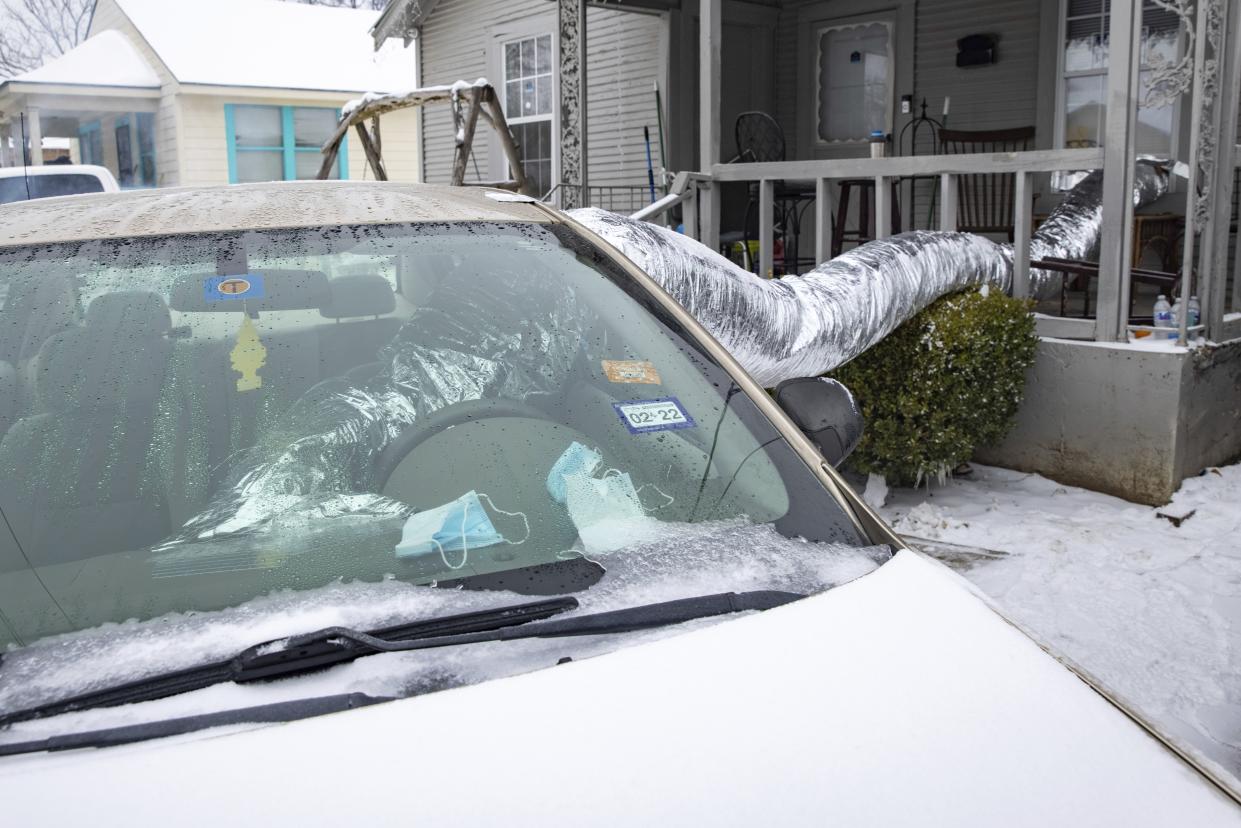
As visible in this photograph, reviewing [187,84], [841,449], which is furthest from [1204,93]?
[187,84]

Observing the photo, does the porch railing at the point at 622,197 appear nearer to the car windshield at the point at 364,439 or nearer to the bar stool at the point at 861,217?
the bar stool at the point at 861,217

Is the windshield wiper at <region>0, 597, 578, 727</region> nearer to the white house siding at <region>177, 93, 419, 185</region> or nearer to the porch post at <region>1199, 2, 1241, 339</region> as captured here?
the porch post at <region>1199, 2, 1241, 339</region>

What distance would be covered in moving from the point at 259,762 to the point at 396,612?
1.19 ft

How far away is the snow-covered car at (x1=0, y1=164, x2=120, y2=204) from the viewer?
915 cm

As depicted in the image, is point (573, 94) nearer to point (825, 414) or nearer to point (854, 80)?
point (854, 80)

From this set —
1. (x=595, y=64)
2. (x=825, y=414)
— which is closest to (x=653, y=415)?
(x=825, y=414)

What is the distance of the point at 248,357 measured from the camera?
6.89 ft

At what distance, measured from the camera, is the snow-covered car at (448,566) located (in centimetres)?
136

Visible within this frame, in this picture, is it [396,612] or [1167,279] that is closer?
[396,612]

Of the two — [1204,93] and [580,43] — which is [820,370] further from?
[580,43]

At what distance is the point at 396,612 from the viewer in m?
1.67

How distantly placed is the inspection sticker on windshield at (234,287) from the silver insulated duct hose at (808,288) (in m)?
2.20

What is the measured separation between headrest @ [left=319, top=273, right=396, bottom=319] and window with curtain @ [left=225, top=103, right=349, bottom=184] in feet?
70.4

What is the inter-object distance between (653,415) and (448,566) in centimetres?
58
